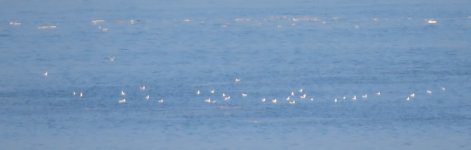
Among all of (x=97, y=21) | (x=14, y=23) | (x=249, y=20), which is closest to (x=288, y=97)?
(x=249, y=20)

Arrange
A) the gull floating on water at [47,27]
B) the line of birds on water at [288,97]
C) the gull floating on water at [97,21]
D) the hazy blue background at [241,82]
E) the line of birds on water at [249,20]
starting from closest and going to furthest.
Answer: the hazy blue background at [241,82] < the line of birds on water at [288,97] < the gull floating on water at [47,27] < the line of birds on water at [249,20] < the gull floating on water at [97,21]

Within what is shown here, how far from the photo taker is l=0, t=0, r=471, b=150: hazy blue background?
13.0 m

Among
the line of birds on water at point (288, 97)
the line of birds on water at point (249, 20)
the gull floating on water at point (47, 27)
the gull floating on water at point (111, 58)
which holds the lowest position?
the line of birds on water at point (288, 97)

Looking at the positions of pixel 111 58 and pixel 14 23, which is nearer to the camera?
pixel 111 58

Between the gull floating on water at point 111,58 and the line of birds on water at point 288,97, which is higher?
the gull floating on water at point 111,58

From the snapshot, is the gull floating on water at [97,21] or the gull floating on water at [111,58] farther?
the gull floating on water at [97,21]

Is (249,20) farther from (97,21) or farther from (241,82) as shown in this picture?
(241,82)

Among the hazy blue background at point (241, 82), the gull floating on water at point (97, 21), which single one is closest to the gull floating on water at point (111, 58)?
the hazy blue background at point (241, 82)

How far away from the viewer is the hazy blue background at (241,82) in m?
13.0

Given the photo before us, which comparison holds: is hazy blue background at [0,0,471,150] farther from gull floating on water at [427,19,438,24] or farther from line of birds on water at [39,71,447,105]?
gull floating on water at [427,19,438,24]

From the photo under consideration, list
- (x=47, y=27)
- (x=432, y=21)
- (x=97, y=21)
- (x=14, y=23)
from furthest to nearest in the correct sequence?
(x=97, y=21)
(x=14, y=23)
(x=432, y=21)
(x=47, y=27)

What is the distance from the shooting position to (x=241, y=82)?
1683 centimetres

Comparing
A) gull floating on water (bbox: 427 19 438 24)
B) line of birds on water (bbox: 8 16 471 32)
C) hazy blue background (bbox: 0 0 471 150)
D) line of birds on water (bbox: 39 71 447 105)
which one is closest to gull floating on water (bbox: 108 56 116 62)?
hazy blue background (bbox: 0 0 471 150)

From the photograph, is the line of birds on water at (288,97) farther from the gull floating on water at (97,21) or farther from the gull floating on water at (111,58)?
the gull floating on water at (97,21)
